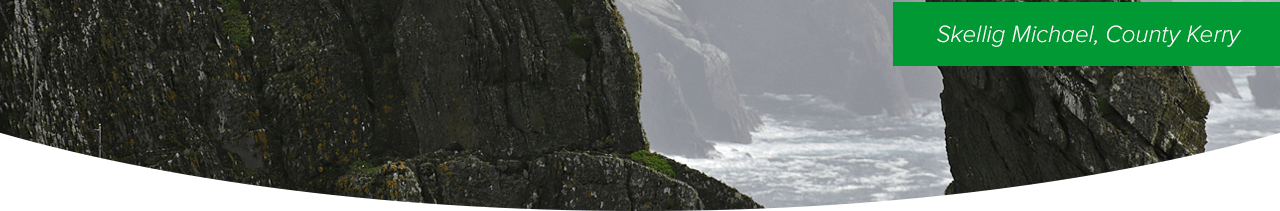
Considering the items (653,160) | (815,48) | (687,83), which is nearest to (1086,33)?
(653,160)

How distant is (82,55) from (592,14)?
5.55 meters

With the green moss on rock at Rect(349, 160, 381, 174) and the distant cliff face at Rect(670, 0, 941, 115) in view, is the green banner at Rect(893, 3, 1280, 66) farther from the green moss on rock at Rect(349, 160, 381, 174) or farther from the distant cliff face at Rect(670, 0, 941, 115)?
the distant cliff face at Rect(670, 0, 941, 115)

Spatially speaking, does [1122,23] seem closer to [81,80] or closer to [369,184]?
[369,184]

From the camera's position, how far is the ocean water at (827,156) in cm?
6950

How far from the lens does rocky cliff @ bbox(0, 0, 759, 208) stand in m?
6.05

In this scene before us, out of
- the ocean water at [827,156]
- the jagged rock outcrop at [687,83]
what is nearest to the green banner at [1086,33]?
the ocean water at [827,156]

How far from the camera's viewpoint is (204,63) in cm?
673

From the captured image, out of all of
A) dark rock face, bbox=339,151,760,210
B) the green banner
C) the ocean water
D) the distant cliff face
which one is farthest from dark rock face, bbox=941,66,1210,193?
the distant cliff face

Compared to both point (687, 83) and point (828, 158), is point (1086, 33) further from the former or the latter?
point (687, 83)

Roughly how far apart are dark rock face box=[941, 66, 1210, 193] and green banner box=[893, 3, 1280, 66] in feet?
6.88

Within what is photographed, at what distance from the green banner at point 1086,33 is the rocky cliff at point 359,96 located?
3003 millimetres

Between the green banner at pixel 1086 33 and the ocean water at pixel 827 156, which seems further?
the ocean water at pixel 827 156

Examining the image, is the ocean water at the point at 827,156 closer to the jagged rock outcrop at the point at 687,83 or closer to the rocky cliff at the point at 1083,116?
the jagged rock outcrop at the point at 687,83

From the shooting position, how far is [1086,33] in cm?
577
